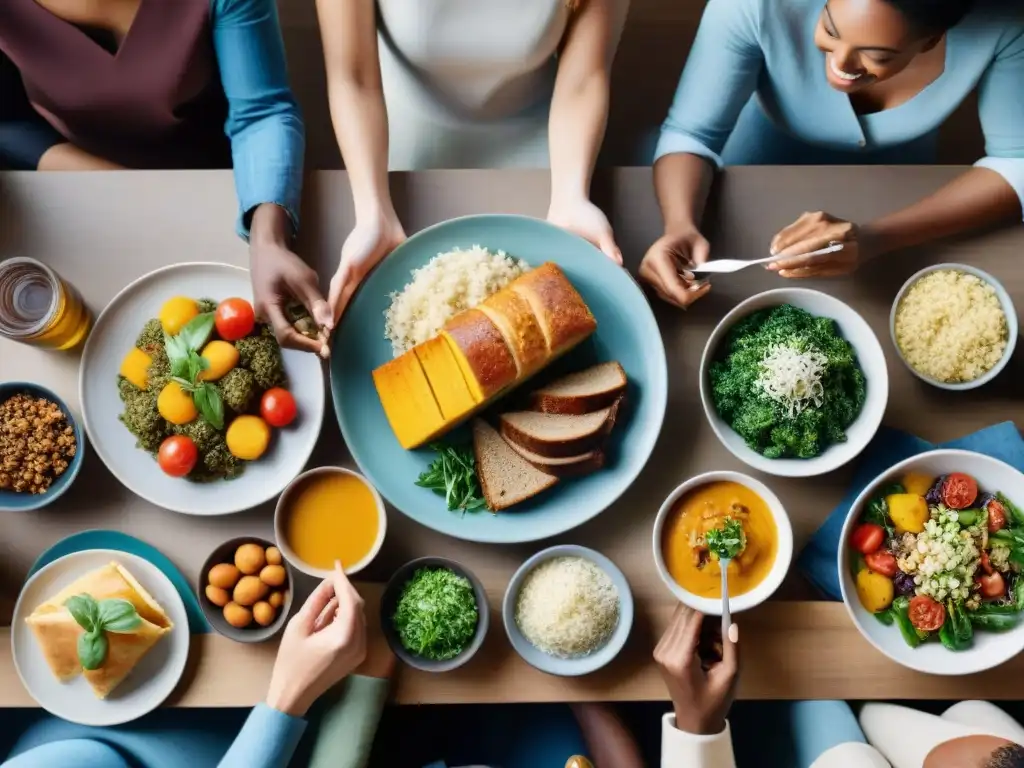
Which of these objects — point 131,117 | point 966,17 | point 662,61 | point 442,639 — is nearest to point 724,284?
point 966,17

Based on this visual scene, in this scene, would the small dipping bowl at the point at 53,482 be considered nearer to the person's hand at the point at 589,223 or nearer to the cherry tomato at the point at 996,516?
the person's hand at the point at 589,223

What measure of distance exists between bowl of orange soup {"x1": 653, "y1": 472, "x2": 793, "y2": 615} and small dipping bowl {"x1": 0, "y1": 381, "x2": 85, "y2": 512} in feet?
3.74

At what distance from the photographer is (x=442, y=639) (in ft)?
4.24

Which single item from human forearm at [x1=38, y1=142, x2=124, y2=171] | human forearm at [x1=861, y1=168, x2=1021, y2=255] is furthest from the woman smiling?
human forearm at [x1=38, y1=142, x2=124, y2=171]

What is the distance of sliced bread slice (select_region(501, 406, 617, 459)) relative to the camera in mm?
1334

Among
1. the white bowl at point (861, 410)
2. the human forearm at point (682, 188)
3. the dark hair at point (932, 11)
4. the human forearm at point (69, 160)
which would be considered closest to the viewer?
the dark hair at point (932, 11)

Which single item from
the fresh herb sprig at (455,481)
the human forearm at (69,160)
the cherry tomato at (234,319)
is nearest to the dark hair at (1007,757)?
the fresh herb sprig at (455,481)

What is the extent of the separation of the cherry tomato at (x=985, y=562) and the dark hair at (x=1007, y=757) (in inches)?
12.5

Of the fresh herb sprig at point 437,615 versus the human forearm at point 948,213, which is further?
the human forearm at point 948,213

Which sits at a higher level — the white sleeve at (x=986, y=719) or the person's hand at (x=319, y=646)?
the person's hand at (x=319, y=646)

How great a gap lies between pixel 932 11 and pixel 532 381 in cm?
100

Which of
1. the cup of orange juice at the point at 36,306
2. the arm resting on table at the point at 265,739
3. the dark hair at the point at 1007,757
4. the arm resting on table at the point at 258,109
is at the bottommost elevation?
the dark hair at the point at 1007,757

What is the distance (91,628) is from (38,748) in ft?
1.13

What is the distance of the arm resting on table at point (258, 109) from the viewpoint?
1.40 meters
